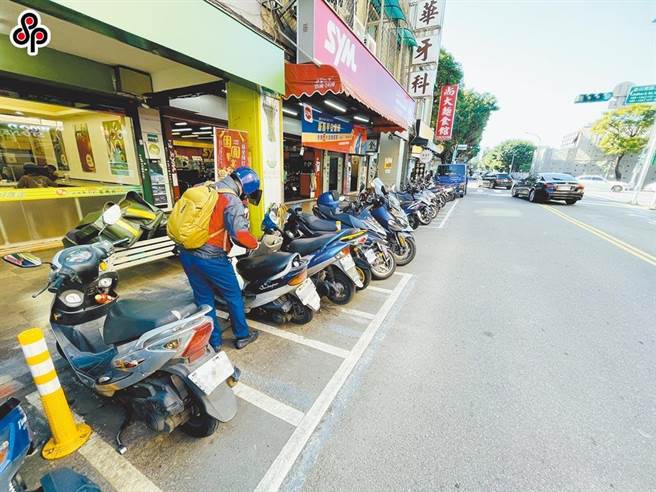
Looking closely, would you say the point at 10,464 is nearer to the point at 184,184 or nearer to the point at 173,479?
the point at 173,479

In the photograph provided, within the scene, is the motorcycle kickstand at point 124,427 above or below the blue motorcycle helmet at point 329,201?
below

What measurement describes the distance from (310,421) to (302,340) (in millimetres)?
1044

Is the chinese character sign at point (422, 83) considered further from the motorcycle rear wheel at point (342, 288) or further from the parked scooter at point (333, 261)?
the motorcycle rear wheel at point (342, 288)

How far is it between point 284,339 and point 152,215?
10.3 ft

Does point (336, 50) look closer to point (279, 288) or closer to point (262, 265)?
point (262, 265)

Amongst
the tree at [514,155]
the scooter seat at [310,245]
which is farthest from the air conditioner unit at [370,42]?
the tree at [514,155]

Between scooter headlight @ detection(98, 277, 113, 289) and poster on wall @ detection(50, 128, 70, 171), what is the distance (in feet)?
21.3

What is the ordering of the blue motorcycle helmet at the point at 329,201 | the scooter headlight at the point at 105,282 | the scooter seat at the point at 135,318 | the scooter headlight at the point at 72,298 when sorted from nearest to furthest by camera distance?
the scooter seat at the point at 135,318
the scooter headlight at the point at 72,298
the scooter headlight at the point at 105,282
the blue motorcycle helmet at the point at 329,201

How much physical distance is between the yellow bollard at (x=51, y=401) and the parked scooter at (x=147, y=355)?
0.21 meters

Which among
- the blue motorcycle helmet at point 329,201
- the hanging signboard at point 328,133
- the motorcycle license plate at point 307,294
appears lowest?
the motorcycle license plate at point 307,294

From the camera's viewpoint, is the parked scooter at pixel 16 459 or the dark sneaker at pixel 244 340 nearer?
the parked scooter at pixel 16 459

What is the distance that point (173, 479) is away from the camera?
167 centimetres

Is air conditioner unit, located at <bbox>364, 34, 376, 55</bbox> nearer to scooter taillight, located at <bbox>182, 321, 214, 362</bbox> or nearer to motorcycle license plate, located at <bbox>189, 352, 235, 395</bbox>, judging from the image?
scooter taillight, located at <bbox>182, 321, 214, 362</bbox>

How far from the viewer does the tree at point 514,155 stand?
52531 mm
